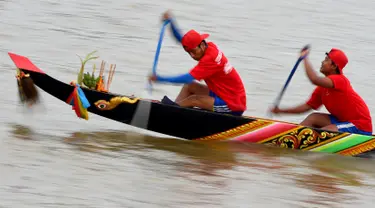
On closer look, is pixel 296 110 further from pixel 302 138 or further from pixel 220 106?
pixel 220 106

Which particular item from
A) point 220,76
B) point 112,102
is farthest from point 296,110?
point 112,102

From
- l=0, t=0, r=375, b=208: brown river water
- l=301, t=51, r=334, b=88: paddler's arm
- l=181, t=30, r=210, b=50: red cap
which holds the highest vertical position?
l=181, t=30, r=210, b=50: red cap

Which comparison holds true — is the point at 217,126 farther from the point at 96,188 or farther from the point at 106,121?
the point at 96,188

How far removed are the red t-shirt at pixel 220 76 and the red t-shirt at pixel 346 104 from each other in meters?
1.03

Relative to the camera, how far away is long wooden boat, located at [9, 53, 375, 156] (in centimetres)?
1082

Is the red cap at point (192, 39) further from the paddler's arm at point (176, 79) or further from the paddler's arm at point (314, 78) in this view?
the paddler's arm at point (314, 78)

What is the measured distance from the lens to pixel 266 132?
10.9m

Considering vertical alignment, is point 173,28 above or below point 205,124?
above

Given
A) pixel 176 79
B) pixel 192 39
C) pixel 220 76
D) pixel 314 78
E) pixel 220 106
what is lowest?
pixel 220 106

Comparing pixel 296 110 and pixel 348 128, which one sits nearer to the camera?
pixel 348 128

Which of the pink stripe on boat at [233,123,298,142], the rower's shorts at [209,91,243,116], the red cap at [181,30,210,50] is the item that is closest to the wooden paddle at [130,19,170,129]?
the red cap at [181,30,210,50]

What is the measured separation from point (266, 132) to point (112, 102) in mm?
1838

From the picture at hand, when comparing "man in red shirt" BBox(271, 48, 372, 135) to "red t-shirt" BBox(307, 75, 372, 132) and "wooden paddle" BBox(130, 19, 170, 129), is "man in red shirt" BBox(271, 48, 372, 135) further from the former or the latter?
"wooden paddle" BBox(130, 19, 170, 129)

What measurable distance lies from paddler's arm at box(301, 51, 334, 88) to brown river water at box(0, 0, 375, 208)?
0.89 metres
